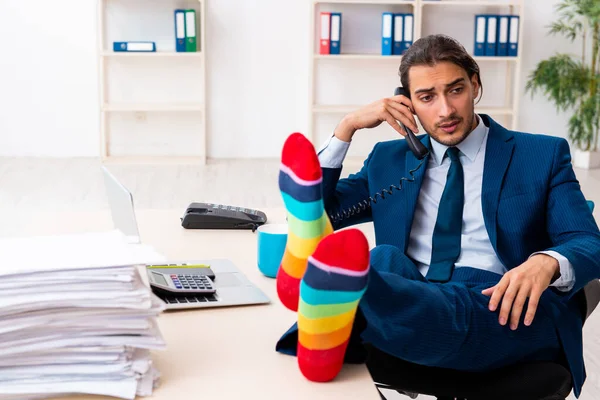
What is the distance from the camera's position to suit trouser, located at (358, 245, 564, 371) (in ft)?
3.96

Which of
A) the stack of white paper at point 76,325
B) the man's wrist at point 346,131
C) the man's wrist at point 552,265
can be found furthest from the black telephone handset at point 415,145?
the stack of white paper at point 76,325

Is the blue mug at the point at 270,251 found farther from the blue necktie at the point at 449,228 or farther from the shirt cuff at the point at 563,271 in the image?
the shirt cuff at the point at 563,271

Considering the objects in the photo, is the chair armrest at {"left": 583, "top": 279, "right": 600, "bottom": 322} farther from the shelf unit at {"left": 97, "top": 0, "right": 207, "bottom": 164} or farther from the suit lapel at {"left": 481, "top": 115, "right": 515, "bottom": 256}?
the shelf unit at {"left": 97, "top": 0, "right": 207, "bottom": 164}

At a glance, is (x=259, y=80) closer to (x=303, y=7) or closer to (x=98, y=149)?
(x=303, y=7)

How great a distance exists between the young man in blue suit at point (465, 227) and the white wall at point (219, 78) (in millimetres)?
4197

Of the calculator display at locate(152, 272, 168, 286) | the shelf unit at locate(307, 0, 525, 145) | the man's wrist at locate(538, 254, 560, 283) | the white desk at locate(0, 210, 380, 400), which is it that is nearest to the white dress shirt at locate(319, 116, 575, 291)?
the man's wrist at locate(538, 254, 560, 283)

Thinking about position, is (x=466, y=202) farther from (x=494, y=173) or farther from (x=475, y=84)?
(x=475, y=84)

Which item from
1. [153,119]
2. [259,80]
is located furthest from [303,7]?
[153,119]

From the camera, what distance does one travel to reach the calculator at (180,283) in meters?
1.36

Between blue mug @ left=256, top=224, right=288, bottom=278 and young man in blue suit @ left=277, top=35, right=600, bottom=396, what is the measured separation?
17cm

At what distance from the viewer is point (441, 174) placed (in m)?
1.76

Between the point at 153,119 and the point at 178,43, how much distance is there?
64cm

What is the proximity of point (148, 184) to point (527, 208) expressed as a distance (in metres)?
3.76

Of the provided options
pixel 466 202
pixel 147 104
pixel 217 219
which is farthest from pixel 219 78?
pixel 466 202
